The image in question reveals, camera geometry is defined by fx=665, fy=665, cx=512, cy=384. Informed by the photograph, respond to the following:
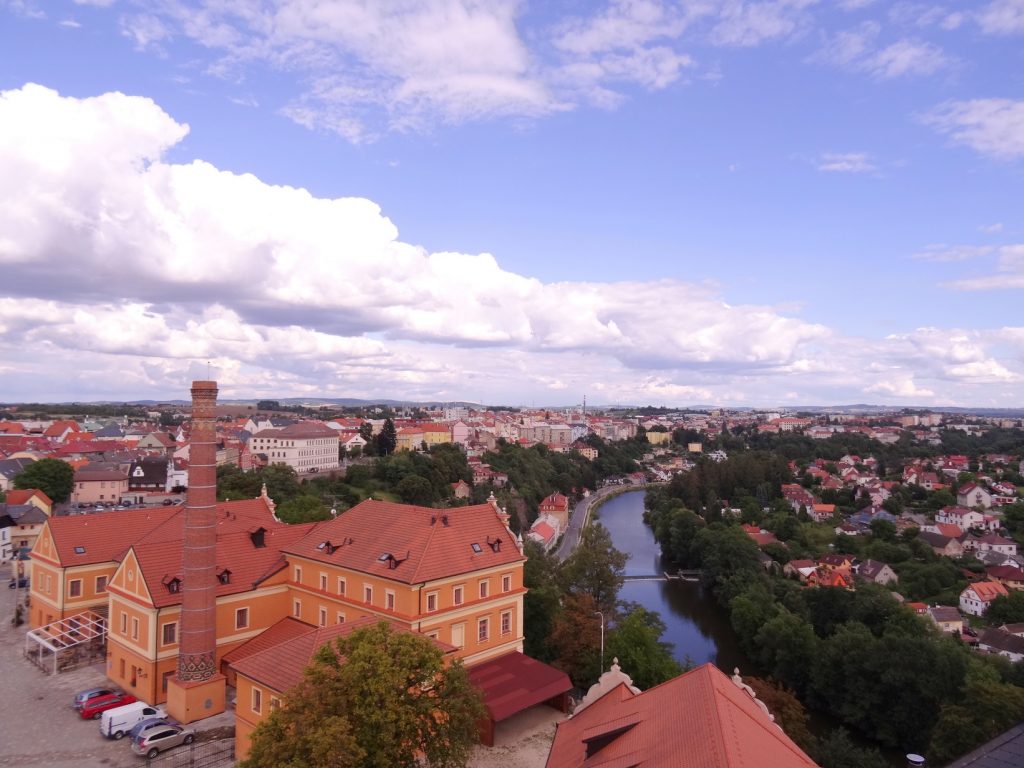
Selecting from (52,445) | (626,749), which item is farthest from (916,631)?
(52,445)

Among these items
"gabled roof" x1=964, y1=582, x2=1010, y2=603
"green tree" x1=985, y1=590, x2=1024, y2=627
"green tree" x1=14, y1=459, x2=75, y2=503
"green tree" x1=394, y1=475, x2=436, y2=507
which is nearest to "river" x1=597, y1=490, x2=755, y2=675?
"green tree" x1=985, y1=590, x2=1024, y2=627

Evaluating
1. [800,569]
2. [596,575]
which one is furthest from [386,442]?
[596,575]

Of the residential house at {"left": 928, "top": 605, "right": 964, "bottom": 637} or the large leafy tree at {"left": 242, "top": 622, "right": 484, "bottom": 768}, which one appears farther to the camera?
the residential house at {"left": 928, "top": 605, "right": 964, "bottom": 637}

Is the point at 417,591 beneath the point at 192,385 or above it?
beneath

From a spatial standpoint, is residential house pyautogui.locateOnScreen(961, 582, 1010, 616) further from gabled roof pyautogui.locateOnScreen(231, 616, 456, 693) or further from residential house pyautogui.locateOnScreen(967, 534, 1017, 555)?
gabled roof pyautogui.locateOnScreen(231, 616, 456, 693)

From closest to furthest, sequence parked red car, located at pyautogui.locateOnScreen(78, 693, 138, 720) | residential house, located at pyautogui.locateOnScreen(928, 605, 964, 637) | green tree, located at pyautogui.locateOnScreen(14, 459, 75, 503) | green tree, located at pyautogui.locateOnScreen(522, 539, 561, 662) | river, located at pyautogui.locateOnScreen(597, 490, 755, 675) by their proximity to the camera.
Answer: parked red car, located at pyautogui.locateOnScreen(78, 693, 138, 720)
green tree, located at pyautogui.locateOnScreen(522, 539, 561, 662)
river, located at pyautogui.locateOnScreen(597, 490, 755, 675)
residential house, located at pyautogui.locateOnScreen(928, 605, 964, 637)
green tree, located at pyautogui.locateOnScreen(14, 459, 75, 503)

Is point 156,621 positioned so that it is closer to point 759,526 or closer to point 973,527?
point 759,526
